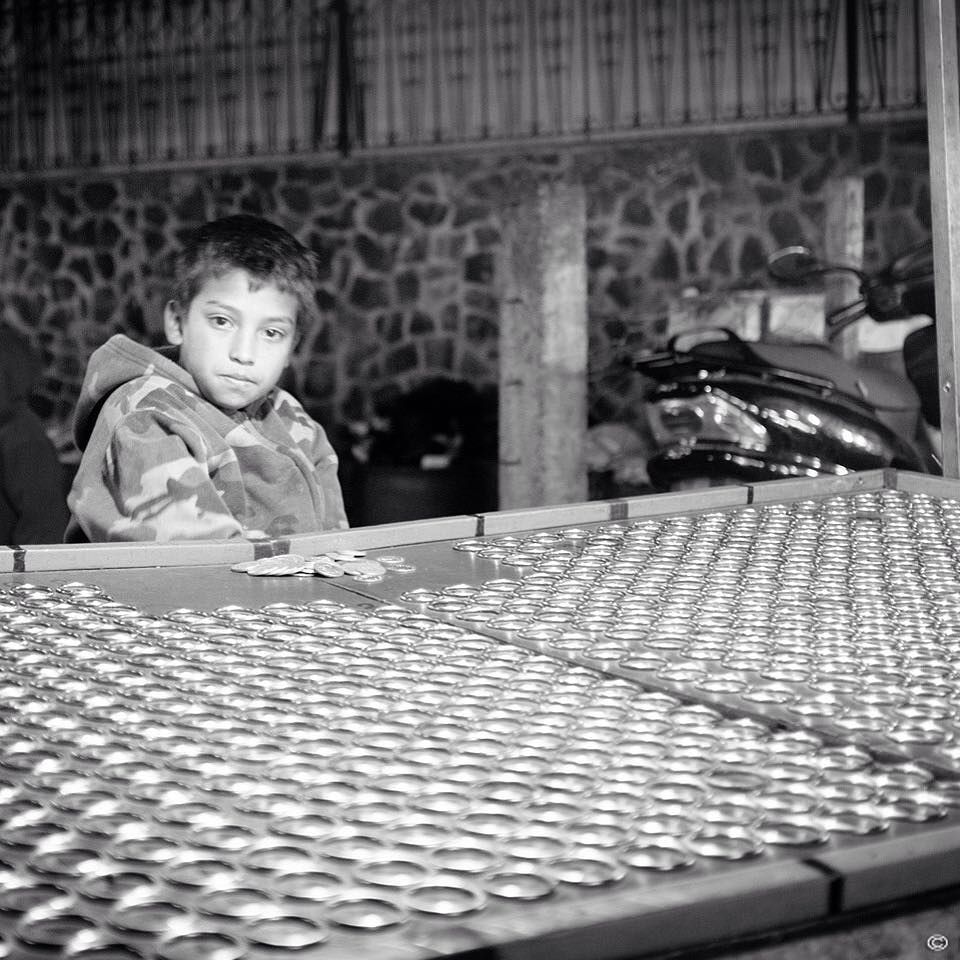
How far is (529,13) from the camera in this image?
6.28 metres

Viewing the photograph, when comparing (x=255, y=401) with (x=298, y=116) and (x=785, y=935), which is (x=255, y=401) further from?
(x=298, y=116)

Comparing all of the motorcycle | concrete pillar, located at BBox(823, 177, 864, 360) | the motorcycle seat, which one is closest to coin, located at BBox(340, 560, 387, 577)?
the motorcycle

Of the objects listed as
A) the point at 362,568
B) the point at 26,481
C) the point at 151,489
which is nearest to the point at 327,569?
the point at 362,568

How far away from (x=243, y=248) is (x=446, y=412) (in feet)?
16.0

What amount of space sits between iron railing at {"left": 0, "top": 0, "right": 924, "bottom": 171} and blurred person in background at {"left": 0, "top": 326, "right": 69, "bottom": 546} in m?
2.90

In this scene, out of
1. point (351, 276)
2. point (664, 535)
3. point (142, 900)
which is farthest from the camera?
point (351, 276)

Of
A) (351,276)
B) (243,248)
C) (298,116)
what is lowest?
(243,248)

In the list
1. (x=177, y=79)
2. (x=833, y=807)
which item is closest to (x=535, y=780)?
(x=833, y=807)

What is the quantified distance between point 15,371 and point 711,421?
2.56m

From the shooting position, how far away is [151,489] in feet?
6.48

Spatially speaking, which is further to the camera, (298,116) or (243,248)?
(298,116)

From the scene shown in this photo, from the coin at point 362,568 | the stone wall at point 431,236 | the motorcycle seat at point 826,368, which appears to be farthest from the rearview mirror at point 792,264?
the coin at point 362,568

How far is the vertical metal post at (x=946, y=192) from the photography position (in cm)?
202

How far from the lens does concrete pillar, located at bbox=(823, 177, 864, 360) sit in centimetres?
675
